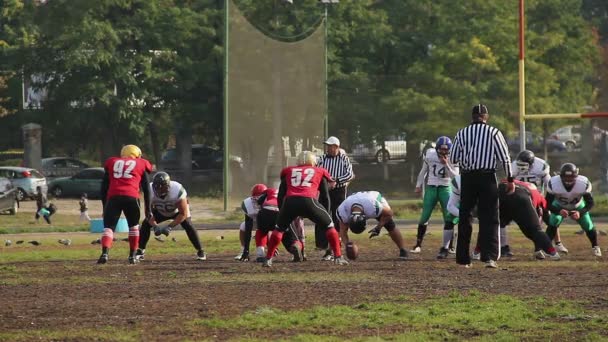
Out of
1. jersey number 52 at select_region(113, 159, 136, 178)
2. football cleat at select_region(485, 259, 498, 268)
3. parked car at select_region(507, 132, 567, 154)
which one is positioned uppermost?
parked car at select_region(507, 132, 567, 154)

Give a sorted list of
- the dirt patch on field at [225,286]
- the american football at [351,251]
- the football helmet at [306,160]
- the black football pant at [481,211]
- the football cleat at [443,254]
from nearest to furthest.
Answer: the dirt patch on field at [225,286] → the black football pant at [481,211] → the football helmet at [306,160] → the american football at [351,251] → the football cleat at [443,254]

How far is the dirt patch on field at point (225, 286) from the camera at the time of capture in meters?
12.0

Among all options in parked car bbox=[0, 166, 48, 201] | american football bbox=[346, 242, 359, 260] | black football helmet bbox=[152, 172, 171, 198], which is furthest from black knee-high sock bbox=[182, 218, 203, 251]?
parked car bbox=[0, 166, 48, 201]

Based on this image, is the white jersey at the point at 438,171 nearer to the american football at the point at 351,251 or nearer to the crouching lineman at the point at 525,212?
the crouching lineman at the point at 525,212

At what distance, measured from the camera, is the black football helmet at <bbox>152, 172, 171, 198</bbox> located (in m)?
18.8

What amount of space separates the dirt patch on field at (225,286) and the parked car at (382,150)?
69.2ft

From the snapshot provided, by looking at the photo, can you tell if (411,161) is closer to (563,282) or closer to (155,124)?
(155,124)

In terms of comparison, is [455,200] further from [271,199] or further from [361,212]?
[271,199]

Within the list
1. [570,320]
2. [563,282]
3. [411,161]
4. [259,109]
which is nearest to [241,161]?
[259,109]

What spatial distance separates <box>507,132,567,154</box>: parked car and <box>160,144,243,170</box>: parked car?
1051 centimetres

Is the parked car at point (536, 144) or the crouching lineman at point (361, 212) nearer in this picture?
the crouching lineman at point (361, 212)

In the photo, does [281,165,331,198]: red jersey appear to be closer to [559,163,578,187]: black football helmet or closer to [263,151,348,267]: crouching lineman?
[263,151,348,267]: crouching lineman

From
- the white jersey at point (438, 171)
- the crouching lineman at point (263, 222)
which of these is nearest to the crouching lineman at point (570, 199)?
the white jersey at point (438, 171)

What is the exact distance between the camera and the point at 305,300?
13.2 metres
